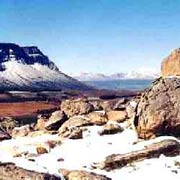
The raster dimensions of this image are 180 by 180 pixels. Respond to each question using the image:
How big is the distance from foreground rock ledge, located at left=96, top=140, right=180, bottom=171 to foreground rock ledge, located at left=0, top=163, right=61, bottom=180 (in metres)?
4.56

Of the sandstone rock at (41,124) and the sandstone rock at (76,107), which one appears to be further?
the sandstone rock at (76,107)

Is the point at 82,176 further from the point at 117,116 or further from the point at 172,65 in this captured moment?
the point at 172,65

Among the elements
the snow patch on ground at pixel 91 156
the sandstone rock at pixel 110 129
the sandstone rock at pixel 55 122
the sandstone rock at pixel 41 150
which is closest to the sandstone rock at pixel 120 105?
the sandstone rock at pixel 55 122

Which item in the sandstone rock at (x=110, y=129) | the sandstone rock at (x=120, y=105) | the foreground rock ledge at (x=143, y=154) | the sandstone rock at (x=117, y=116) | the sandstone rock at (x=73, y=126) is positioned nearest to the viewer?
the foreground rock ledge at (x=143, y=154)

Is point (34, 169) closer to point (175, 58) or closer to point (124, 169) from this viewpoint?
point (124, 169)

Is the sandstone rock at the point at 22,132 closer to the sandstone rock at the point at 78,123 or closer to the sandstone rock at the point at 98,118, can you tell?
the sandstone rock at the point at 78,123

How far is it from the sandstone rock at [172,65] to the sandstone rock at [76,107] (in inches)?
379

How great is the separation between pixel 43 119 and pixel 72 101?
411 cm

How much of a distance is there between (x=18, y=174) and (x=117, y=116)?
62.7 ft

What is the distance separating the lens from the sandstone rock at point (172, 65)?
140 ft

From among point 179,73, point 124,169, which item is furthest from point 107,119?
point 124,169

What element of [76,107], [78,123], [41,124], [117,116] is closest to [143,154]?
[78,123]

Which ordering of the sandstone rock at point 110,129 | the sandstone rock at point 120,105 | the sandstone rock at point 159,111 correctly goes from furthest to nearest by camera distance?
the sandstone rock at point 120,105, the sandstone rock at point 110,129, the sandstone rock at point 159,111

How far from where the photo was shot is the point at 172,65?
1710 inches
